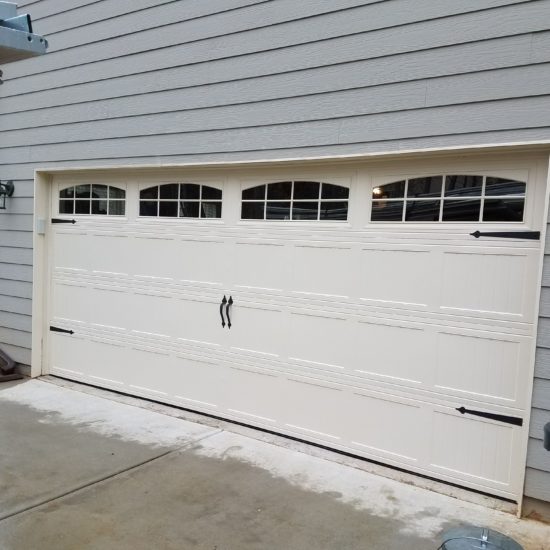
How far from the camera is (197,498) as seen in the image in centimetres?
316

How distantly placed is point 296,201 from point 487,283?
4.92 ft

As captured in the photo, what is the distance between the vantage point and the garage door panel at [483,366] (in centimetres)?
313

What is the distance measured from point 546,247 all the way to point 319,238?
4.94 ft

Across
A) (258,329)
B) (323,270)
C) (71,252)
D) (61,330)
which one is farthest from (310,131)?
(61,330)

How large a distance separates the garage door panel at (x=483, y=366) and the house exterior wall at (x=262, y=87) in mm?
158

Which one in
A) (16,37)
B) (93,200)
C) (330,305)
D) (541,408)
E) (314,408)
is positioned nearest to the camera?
(16,37)

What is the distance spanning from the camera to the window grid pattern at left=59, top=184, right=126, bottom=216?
5.07 meters

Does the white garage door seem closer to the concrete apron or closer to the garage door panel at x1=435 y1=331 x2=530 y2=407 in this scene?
the garage door panel at x1=435 y1=331 x2=530 y2=407

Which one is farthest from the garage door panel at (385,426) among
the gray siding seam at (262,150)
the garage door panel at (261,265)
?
the gray siding seam at (262,150)

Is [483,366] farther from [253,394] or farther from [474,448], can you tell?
[253,394]

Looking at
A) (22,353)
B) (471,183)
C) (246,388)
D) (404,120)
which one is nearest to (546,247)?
(471,183)

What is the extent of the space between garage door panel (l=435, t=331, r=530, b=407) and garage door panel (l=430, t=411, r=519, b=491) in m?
0.17

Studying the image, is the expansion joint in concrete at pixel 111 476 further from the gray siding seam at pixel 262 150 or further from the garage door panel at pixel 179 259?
the gray siding seam at pixel 262 150

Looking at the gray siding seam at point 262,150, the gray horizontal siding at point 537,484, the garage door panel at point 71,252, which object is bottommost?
the gray horizontal siding at point 537,484
